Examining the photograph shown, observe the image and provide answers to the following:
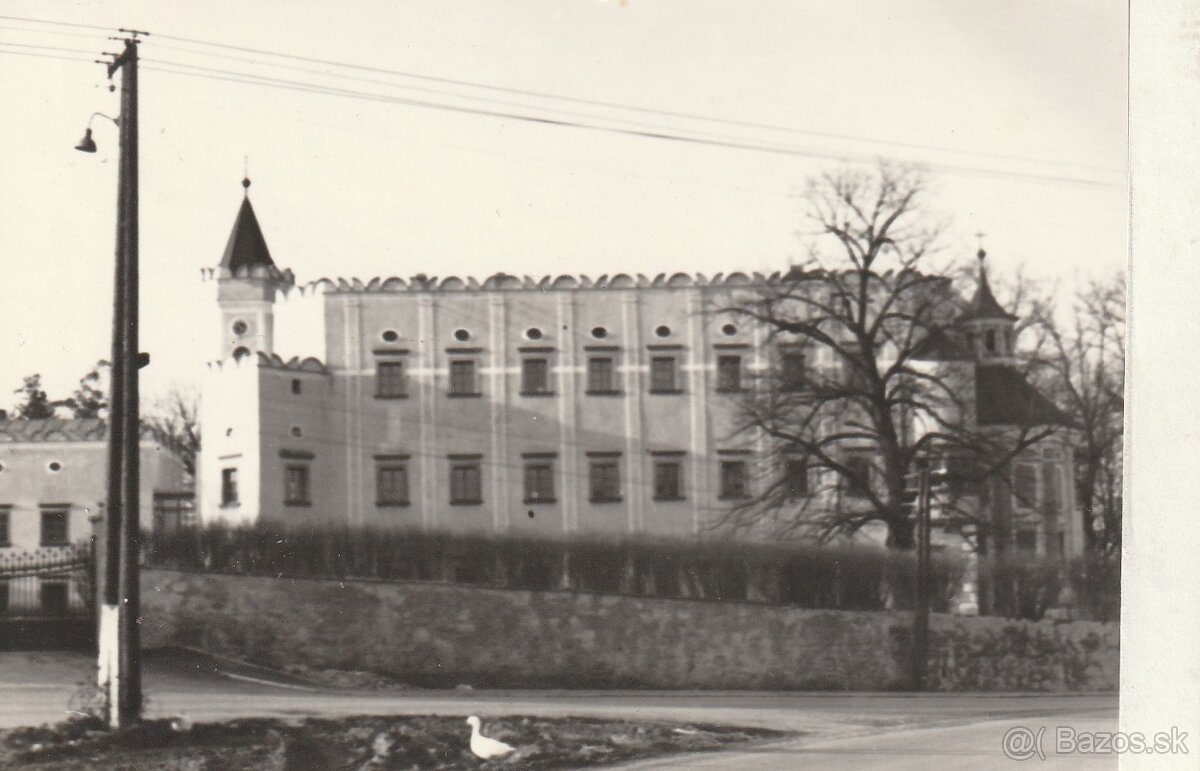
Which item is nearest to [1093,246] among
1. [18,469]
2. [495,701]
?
[495,701]

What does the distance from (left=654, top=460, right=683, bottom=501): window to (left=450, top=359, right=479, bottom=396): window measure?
67.2 inches

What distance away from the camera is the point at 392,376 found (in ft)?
35.5

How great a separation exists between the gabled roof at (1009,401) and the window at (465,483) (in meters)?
5.42

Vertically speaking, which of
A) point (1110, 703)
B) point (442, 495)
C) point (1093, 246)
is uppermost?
point (1093, 246)

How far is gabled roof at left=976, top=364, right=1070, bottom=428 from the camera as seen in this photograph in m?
13.7

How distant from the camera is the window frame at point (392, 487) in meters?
10.8

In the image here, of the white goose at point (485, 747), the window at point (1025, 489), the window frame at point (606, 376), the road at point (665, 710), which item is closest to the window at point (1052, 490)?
the window at point (1025, 489)

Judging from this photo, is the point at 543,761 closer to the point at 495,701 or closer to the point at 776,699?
the point at 495,701

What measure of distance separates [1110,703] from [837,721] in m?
3.04

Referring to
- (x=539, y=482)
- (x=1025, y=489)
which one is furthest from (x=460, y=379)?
(x=1025, y=489)

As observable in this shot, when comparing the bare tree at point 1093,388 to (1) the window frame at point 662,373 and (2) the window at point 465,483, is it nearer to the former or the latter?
(1) the window frame at point 662,373

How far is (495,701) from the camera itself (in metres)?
10.1

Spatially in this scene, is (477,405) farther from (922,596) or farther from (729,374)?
(922,596)

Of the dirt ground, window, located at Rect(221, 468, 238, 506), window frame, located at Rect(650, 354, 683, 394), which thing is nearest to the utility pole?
the dirt ground
